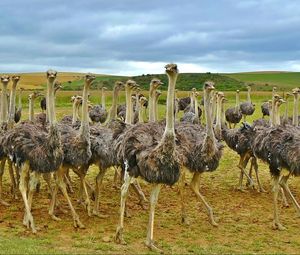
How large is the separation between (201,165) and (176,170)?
5.55ft

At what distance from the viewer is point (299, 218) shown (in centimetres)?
1110

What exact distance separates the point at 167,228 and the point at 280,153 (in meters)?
2.43

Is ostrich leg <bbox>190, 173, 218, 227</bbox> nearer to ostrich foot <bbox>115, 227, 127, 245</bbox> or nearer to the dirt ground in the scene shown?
the dirt ground

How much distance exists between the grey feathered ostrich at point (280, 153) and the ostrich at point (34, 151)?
151 inches

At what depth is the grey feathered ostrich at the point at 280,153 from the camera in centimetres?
1020

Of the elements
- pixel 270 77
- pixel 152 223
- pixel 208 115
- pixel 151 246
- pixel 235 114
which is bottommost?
→ pixel 151 246

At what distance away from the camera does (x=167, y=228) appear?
1023 cm

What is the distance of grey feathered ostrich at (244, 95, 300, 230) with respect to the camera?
10195mm

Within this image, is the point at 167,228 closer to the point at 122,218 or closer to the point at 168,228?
the point at 168,228

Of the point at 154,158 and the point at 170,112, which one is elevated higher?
the point at 170,112

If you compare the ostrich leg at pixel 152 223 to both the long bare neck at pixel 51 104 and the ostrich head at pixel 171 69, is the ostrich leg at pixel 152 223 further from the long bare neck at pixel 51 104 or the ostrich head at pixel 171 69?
the long bare neck at pixel 51 104

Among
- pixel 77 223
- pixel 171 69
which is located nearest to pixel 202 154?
pixel 171 69

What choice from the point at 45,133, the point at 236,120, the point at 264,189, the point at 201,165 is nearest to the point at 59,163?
the point at 45,133

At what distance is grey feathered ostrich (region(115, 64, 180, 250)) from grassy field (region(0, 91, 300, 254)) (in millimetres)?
625
